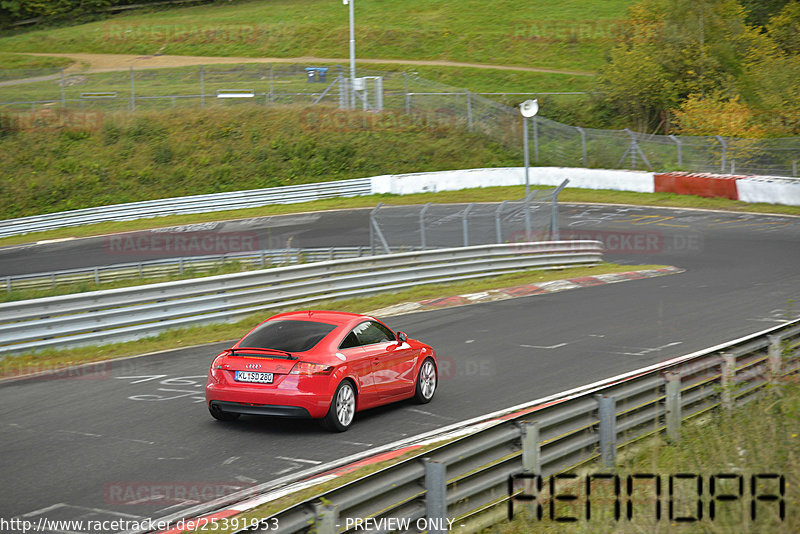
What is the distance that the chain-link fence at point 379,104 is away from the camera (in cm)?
4103

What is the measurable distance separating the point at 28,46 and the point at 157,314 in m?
73.0

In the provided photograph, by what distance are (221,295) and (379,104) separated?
111 feet

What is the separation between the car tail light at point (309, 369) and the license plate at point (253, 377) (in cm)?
27

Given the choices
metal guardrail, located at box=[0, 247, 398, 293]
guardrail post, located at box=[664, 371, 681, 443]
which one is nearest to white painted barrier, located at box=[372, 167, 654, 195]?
metal guardrail, located at box=[0, 247, 398, 293]

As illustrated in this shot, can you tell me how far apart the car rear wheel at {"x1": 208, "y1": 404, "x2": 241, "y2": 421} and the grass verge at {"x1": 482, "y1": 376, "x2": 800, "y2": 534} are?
165 inches

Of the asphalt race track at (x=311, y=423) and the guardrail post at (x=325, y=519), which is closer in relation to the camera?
the guardrail post at (x=325, y=519)

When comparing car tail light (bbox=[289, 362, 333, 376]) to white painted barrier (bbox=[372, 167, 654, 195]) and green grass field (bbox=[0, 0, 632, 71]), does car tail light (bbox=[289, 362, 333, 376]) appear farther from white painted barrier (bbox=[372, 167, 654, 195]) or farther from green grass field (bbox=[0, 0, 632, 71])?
green grass field (bbox=[0, 0, 632, 71])

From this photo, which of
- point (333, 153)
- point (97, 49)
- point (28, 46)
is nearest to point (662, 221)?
point (333, 153)

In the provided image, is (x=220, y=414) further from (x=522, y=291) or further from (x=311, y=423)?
(x=522, y=291)

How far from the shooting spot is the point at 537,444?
6.68m

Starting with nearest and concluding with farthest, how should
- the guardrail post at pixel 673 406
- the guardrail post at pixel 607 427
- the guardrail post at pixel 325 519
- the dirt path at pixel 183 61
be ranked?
the guardrail post at pixel 325 519 → the guardrail post at pixel 607 427 → the guardrail post at pixel 673 406 → the dirt path at pixel 183 61
